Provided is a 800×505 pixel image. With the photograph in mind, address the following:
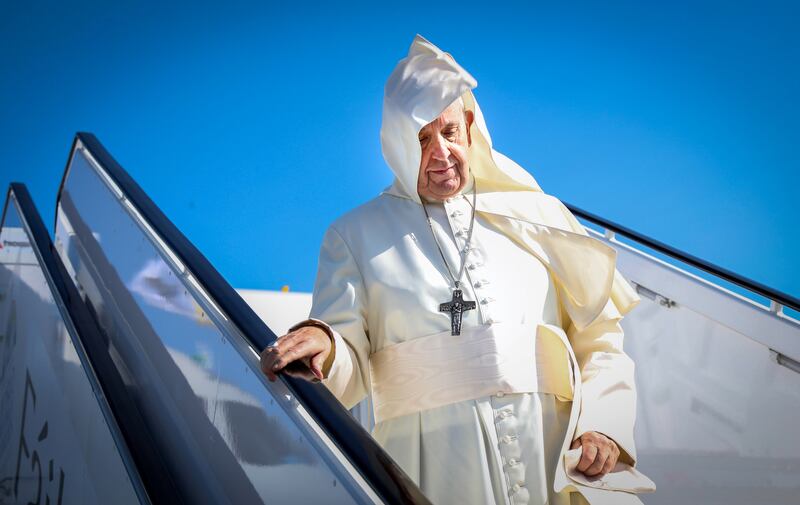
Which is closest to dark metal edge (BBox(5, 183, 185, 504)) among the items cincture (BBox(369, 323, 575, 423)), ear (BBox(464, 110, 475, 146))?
cincture (BBox(369, 323, 575, 423))

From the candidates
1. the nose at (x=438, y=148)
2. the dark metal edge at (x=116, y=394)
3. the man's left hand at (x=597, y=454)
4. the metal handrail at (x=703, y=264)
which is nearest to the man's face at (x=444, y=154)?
the nose at (x=438, y=148)

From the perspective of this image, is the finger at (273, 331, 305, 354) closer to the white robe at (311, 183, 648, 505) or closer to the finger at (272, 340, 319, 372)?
the finger at (272, 340, 319, 372)

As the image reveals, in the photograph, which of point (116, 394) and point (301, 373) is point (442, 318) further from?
point (116, 394)

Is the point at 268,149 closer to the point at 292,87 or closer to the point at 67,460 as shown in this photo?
the point at 292,87

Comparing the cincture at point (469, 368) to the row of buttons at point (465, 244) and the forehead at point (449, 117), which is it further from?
the forehead at point (449, 117)

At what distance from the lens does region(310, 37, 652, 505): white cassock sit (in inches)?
77.9

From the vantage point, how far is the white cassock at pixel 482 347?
1.98 m

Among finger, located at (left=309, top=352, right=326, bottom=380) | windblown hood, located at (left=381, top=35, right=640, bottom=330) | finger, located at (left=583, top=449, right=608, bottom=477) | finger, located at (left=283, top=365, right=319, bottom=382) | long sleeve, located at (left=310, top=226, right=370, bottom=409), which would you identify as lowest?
finger, located at (left=583, top=449, right=608, bottom=477)

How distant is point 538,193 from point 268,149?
32.3 feet

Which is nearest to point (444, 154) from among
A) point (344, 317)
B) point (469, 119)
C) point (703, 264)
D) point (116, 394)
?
point (469, 119)

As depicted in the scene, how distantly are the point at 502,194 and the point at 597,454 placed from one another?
35.8 inches

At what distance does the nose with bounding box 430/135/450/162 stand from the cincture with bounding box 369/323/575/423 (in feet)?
1.80

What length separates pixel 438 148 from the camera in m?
2.32

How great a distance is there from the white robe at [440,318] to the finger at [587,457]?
11cm
